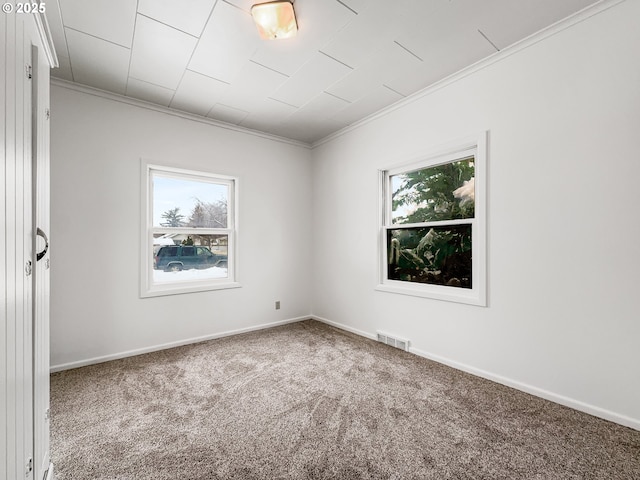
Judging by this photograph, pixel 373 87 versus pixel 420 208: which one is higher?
pixel 373 87

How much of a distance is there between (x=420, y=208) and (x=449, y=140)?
72 cm

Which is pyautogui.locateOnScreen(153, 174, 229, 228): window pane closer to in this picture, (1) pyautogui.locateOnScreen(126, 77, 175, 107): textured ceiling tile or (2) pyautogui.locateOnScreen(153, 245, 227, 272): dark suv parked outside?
(2) pyautogui.locateOnScreen(153, 245, 227, 272): dark suv parked outside

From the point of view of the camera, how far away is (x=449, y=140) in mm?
2738

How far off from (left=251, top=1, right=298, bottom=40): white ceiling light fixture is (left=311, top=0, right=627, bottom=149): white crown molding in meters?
1.50

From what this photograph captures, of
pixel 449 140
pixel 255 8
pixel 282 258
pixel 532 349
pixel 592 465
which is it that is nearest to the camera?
pixel 592 465

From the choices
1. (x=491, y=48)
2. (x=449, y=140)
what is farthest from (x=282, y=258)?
(x=491, y=48)

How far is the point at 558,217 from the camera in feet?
6.88

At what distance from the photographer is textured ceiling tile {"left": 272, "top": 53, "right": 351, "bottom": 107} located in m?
2.47

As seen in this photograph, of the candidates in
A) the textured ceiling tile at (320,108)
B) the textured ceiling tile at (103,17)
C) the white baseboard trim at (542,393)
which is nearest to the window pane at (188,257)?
the textured ceiling tile at (320,108)

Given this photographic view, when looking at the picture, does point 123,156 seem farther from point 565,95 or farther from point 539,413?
point 539,413

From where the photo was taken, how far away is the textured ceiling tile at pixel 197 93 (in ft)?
8.87

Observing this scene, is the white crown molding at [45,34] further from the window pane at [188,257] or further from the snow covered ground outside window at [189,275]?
the snow covered ground outside window at [189,275]

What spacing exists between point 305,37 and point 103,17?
1.35m

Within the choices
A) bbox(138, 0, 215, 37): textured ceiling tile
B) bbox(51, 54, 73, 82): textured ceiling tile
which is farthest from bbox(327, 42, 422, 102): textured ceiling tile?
bbox(51, 54, 73, 82): textured ceiling tile
